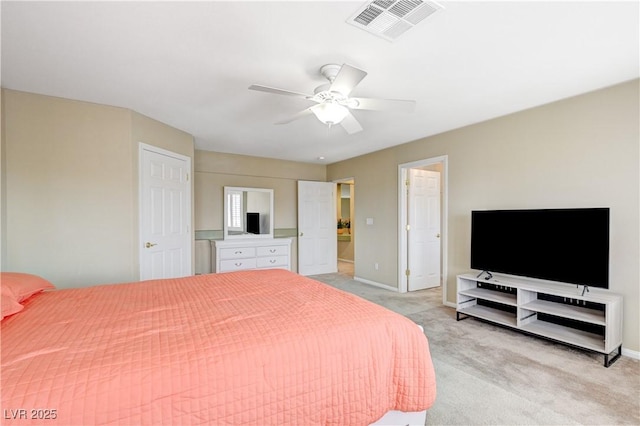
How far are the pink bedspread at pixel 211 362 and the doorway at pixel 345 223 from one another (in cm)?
636

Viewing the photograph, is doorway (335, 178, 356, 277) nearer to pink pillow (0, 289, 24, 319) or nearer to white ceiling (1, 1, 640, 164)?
white ceiling (1, 1, 640, 164)

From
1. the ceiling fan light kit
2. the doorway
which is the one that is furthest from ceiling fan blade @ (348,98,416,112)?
the doorway

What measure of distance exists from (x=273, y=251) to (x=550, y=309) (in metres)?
4.10

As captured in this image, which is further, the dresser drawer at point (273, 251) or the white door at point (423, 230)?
the dresser drawer at point (273, 251)

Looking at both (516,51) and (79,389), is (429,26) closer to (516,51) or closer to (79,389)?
(516,51)

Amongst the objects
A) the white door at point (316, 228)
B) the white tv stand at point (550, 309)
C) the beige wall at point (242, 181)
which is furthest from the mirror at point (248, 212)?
the white tv stand at point (550, 309)

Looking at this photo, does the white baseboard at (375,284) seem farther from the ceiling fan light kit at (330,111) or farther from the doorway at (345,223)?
the ceiling fan light kit at (330,111)

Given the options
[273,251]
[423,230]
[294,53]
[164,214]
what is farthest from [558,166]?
[164,214]

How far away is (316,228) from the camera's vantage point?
6.27m

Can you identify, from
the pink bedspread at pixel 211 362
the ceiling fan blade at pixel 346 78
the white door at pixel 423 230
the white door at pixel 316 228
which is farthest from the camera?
the white door at pixel 316 228

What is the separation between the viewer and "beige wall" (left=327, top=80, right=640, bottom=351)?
8.36ft

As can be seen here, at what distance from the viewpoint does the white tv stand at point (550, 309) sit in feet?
8.15

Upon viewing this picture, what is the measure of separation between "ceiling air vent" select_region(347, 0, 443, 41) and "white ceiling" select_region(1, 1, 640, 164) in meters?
0.06

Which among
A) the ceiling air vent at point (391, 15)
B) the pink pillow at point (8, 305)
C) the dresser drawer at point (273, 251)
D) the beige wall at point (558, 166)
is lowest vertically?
the dresser drawer at point (273, 251)
